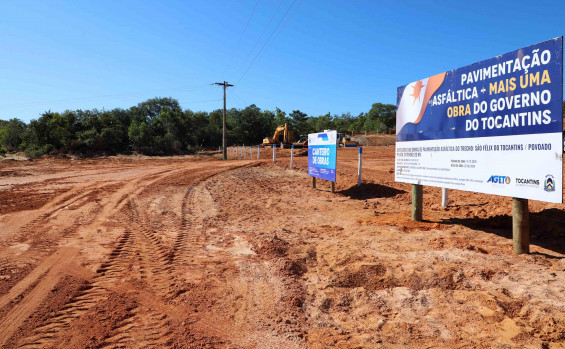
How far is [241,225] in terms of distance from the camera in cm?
724

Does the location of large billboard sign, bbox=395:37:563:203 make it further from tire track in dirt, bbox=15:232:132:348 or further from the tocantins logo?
tire track in dirt, bbox=15:232:132:348

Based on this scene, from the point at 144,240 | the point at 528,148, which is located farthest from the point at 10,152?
the point at 528,148

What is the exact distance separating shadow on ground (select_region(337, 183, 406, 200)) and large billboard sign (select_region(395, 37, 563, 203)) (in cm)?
320

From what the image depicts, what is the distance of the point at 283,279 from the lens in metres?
4.26

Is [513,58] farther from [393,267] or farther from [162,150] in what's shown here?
[162,150]

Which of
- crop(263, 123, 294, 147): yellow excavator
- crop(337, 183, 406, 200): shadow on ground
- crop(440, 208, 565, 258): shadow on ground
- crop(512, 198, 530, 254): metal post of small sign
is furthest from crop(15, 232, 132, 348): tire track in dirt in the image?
crop(263, 123, 294, 147): yellow excavator

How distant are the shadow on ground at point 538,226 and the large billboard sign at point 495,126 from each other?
1135mm

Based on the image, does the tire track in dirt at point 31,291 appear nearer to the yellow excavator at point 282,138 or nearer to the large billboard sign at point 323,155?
the large billboard sign at point 323,155

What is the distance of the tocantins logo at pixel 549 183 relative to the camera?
4074 mm

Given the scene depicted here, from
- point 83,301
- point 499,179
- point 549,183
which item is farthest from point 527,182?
point 83,301

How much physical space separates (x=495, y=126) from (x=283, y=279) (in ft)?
12.7

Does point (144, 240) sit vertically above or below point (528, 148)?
below

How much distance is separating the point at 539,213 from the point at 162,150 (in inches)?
1446

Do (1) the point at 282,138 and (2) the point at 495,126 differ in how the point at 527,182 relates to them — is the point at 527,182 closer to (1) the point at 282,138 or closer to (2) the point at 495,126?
(2) the point at 495,126
